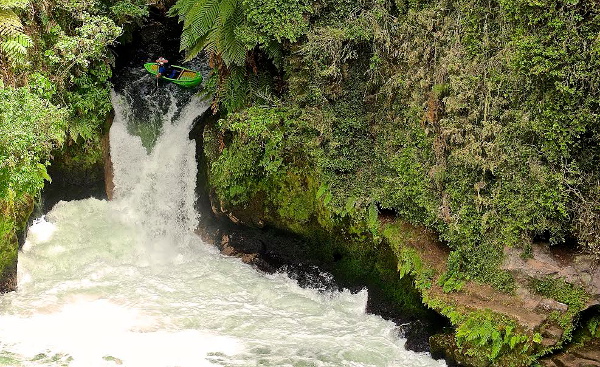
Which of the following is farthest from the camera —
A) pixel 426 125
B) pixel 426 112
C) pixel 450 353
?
pixel 426 125

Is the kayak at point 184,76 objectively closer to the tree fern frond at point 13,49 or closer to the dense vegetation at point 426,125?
the dense vegetation at point 426,125

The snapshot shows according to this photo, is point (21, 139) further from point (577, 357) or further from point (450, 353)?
point (577, 357)

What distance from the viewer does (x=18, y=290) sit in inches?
469

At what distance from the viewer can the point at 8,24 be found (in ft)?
37.0

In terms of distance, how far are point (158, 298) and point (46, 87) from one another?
4657mm

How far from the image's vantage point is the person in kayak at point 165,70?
1521 cm

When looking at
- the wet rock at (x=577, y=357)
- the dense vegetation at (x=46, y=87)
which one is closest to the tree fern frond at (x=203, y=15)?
the dense vegetation at (x=46, y=87)

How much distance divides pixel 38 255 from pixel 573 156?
9.96 m

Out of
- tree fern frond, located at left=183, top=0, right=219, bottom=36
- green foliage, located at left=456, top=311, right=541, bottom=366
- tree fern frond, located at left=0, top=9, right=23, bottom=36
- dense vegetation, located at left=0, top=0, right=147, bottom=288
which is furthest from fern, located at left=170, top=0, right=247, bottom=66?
green foliage, located at left=456, top=311, right=541, bottom=366

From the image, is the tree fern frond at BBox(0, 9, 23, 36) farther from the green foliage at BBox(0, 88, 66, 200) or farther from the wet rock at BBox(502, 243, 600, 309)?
the wet rock at BBox(502, 243, 600, 309)

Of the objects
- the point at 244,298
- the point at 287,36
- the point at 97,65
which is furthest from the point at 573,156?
the point at 97,65

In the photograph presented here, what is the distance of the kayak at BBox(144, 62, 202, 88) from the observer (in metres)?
15.2

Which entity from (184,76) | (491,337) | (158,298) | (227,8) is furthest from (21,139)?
(491,337)

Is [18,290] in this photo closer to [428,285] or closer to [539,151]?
[428,285]
